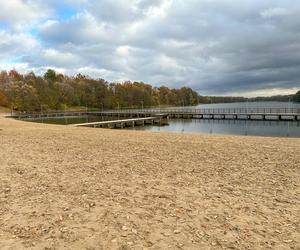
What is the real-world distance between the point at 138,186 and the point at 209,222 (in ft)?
8.09

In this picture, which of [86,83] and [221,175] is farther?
[86,83]

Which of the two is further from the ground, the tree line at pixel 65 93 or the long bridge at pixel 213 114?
the tree line at pixel 65 93

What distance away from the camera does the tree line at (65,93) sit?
96062mm

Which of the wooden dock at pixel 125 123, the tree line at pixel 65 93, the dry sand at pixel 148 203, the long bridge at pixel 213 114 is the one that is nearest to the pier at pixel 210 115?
the long bridge at pixel 213 114

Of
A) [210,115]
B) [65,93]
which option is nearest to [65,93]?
[65,93]

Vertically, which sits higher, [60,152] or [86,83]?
[86,83]

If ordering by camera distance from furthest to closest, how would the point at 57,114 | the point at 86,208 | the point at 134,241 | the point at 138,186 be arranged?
the point at 57,114, the point at 138,186, the point at 86,208, the point at 134,241

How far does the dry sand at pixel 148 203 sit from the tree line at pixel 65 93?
92.0 metres

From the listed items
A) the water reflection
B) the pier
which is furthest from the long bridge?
the water reflection

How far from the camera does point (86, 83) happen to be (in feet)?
420

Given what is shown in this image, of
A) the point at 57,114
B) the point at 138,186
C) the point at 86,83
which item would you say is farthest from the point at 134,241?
the point at 86,83

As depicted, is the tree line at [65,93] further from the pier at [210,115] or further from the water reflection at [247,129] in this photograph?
the water reflection at [247,129]

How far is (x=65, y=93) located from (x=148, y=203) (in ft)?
381

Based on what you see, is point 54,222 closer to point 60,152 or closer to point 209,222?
point 209,222
